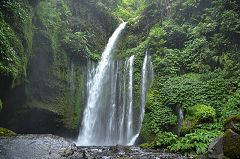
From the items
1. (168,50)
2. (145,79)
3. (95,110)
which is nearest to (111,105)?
(95,110)

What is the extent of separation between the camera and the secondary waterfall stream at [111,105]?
1642 centimetres

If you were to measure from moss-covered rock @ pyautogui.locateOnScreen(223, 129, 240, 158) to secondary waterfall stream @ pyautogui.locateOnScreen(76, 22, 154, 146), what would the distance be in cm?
892

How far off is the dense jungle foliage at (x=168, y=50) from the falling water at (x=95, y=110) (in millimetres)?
994

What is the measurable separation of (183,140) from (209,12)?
9802 millimetres

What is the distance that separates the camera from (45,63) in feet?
53.2

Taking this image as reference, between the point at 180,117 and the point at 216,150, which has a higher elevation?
the point at 180,117

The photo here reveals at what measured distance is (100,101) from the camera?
18031 mm

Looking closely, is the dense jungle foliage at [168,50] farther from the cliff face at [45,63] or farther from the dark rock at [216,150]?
the dark rock at [216,150]

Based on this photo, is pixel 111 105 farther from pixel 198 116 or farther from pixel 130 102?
pixel 198 116

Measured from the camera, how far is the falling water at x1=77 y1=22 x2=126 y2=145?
16.9m

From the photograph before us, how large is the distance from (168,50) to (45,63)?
7.29 meters

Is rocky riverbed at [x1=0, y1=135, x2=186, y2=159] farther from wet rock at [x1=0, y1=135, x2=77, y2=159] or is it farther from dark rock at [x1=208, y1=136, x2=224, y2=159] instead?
dark rock at [x1=208, y1=136, x2=224, y2=159]

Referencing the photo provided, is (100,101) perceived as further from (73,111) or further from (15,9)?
(15,9)

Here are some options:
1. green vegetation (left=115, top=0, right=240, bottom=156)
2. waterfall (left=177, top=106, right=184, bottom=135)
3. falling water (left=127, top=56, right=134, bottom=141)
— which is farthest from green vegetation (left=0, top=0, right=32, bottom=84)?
waterfall (left=177, top=106, right=184, bottom=135)
